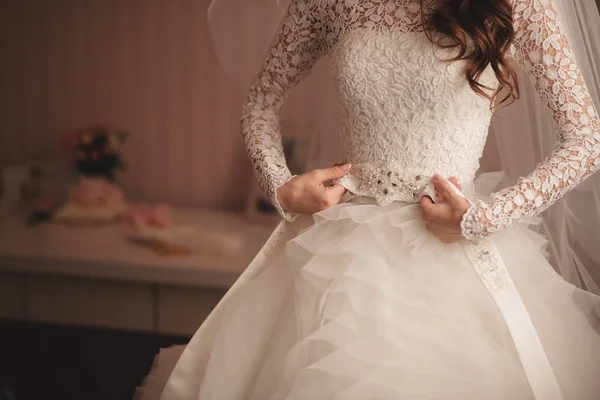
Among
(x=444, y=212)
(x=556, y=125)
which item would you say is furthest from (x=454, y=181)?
(x=556, y=125)

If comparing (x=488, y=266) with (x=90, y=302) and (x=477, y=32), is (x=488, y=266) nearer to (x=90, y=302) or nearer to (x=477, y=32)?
(x=477, y=32)

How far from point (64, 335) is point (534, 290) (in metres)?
2.62

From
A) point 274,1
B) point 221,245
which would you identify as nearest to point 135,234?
point 221,245

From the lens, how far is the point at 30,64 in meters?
Result: 3.74

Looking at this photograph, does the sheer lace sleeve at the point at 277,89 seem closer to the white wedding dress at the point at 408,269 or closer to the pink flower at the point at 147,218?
the white wedding dress at the point at 408,269

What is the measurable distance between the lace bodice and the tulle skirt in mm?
89

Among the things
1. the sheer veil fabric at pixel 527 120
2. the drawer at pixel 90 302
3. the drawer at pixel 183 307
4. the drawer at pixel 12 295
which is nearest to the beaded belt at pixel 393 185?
the sheer veil fabric at pixel 527 120

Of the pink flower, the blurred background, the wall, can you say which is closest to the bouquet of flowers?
the blurred background

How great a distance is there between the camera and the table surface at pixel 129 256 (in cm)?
287

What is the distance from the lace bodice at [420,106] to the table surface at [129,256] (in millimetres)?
1583

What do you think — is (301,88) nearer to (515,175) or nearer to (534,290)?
(515,175)

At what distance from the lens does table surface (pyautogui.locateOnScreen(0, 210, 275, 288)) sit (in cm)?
287

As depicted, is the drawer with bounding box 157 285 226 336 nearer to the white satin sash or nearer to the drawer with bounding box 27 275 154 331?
the drawer with bounding box 27 275 154 331

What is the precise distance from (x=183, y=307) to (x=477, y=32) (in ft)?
7.21
